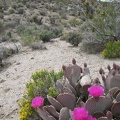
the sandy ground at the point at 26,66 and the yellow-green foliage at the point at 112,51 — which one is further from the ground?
the yellow-green foliage at the point at 112,51

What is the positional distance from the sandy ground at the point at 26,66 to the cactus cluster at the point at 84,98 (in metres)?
1.69

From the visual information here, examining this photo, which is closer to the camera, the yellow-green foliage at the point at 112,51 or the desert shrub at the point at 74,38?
the yellow-green foliage at the point at 112,51

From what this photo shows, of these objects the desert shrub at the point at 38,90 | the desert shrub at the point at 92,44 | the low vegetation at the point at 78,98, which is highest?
the low vegetation at the point at 78,98

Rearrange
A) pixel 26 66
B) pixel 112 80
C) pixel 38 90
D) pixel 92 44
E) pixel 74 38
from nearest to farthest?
pixel 112 80 < pixel 38 90 < pixel 26 66 < pixel 92 44 < pixel 74 38

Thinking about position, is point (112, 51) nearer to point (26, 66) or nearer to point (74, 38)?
point (26, 66)

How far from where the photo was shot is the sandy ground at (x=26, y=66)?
594 centimetres

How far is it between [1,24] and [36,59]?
974 centimetres

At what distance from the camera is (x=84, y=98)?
3.99m

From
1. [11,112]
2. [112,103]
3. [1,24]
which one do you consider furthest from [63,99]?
[1,24]

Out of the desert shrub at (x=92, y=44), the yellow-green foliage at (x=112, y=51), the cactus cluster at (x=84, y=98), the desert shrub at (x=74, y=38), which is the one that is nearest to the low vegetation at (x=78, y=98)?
the cactus cluster at (x=84, y=98)

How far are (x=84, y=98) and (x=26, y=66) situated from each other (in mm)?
5045

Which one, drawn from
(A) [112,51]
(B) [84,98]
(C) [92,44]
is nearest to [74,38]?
(C) [92,44]

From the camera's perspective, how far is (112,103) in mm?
3475

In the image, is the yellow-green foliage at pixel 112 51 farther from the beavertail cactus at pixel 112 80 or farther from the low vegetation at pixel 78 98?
the beavertail cactus at pixel 112 80
